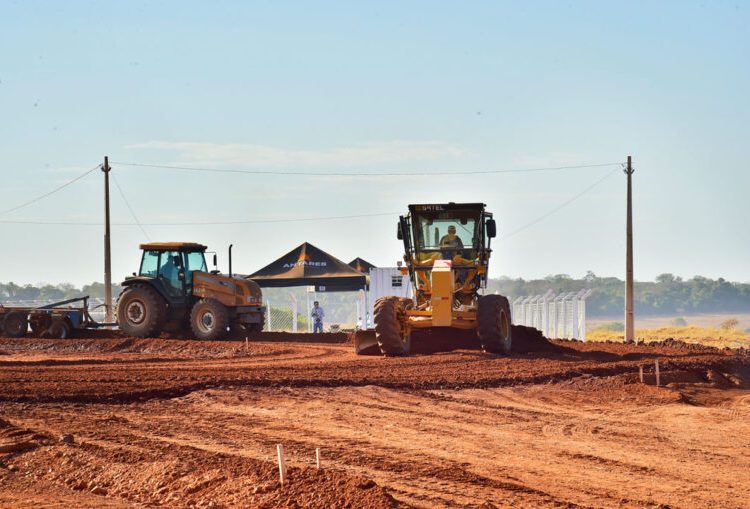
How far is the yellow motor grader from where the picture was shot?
74.7ft

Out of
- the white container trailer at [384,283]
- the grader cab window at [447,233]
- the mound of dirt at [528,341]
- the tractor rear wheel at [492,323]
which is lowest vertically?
the mound of dirt at [528,341]

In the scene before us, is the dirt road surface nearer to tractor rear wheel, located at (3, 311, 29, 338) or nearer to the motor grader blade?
the motor grader blade

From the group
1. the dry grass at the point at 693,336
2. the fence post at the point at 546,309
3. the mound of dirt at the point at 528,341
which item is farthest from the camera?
the dry grass at the point at 693,336

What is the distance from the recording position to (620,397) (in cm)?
1748

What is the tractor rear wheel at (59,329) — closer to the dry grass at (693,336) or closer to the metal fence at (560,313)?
the metal fence at (560,313)

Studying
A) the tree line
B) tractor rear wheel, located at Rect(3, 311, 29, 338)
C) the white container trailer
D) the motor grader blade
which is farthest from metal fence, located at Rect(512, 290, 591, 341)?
the tree line

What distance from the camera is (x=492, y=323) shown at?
22.8 metres

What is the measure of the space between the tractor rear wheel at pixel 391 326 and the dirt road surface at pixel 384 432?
572 millimetres

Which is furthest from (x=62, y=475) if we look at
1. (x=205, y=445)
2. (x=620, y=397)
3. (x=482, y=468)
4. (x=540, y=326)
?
(x=540, y=326)

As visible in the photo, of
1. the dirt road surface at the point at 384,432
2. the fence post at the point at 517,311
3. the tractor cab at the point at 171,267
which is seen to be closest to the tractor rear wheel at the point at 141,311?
the tractor cab at the point at 171,267

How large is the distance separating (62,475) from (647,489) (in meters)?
5.28

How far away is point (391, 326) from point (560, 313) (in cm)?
1404

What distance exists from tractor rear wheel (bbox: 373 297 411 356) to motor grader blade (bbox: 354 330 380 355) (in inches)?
52.5

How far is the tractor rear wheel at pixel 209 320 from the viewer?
3036cm
